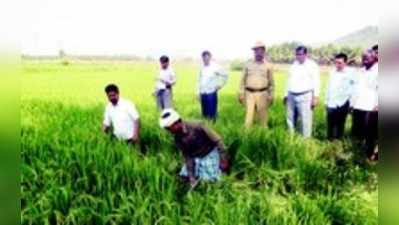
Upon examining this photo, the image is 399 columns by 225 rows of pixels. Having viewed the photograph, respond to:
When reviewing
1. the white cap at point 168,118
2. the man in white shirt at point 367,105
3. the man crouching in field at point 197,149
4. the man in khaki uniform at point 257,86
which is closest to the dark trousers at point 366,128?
the man in white shirt at point 367,105

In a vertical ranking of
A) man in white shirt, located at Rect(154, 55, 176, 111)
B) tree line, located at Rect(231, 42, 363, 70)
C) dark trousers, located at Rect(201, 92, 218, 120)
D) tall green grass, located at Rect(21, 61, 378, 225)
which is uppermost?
tree line, located at Rect(231, 42, 363, 70)

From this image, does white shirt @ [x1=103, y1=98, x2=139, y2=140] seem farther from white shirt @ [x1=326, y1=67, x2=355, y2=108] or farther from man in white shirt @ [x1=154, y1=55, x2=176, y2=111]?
white shirt @ [x1=326, y1=67, x2=355, y2=108]

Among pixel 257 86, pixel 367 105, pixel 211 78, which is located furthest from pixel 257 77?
pixel 367 105

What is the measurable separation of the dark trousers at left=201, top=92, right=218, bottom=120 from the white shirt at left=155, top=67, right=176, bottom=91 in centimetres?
13

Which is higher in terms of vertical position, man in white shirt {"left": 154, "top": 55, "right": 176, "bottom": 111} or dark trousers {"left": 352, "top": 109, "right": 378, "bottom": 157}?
man in white shirt {"left": 154, "top": 55, "right": 176, "bottom": 111}

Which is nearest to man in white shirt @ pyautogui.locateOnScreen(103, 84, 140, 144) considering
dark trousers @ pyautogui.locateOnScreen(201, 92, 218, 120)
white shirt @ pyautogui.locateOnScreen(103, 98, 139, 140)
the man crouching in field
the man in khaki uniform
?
white shirt @ pyautogui.locateOnScreen(103, 98, 139, 140)

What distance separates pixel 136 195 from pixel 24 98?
535 mm

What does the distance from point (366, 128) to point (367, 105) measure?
93 millimetres

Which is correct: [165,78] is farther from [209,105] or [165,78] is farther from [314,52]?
[314,52]

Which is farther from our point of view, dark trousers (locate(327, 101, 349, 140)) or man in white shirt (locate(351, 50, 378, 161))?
dark trousers (locate(327, 101, 349, 140))

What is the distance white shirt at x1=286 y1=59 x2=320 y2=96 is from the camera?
3674 mm

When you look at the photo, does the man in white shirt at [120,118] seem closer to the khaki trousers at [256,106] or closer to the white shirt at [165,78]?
the white shirt at [165,78]

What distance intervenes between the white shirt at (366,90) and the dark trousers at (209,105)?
0.51m

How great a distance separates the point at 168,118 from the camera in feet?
12.2
